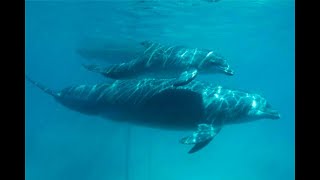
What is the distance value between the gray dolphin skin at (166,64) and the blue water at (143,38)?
4.44 metres

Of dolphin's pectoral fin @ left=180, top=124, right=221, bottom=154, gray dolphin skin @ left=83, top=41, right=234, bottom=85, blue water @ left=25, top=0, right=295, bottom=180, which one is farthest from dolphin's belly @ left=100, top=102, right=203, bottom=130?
blue water @ left=25, top=0, right=295, bottom=180

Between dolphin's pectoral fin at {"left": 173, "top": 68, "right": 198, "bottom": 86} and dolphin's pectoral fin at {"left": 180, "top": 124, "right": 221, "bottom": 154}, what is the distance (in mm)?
1493

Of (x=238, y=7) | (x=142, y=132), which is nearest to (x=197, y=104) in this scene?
(x=238, y=7)

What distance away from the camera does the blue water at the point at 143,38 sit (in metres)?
27.3

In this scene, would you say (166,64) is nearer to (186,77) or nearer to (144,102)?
(144,102)

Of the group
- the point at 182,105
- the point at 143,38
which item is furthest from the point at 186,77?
the point at 143,38

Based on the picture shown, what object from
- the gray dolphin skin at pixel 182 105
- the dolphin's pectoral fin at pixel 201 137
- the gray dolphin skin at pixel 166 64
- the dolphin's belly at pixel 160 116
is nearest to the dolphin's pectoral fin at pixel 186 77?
the gray dolphin skin at pixel 166 64

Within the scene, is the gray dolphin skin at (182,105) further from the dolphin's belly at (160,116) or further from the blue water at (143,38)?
the blue water at (143,38)

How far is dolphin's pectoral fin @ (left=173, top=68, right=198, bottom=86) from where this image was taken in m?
9.73

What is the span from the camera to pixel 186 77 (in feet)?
32.8

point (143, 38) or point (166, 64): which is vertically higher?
point (166, 64)

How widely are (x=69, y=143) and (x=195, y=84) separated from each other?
3265cm

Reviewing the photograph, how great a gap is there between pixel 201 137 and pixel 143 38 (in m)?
24.8

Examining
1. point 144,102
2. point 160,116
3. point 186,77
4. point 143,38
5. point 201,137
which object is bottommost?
point 143,38
